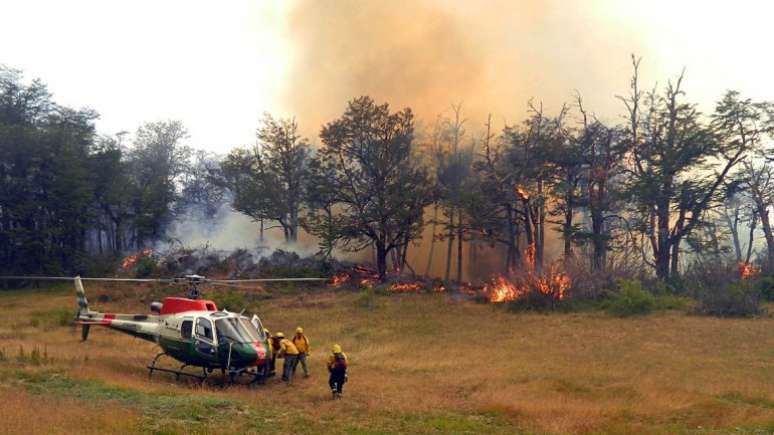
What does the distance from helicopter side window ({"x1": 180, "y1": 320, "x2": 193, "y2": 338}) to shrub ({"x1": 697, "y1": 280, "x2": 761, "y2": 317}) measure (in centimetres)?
2287

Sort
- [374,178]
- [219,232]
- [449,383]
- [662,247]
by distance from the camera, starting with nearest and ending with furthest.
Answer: [449,383] → [662,247] → [374,178] → [219,232]

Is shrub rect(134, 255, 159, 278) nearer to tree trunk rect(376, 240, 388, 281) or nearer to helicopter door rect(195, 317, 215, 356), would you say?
tree trunk rect(376, 240, 388, 281)

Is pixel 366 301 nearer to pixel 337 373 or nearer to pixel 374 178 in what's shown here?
pixel 374 178

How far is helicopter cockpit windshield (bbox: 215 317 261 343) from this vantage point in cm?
1455

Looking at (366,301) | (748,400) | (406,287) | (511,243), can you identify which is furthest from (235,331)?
(511,243)

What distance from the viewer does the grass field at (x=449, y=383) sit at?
1049 centimetres

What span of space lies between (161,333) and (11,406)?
5987mm

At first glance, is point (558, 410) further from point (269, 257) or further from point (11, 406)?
point (269, 257)

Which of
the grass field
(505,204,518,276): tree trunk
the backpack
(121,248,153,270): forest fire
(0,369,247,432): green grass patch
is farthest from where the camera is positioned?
(121,248,153,270): forest fire

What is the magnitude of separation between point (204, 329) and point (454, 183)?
32.6 metres

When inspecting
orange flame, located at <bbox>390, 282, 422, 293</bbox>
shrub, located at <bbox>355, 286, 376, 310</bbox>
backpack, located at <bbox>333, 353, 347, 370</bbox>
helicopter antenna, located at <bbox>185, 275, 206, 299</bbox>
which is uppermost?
helicopter antenna, located at <bbox>185, 275, 206, 299</bbox>

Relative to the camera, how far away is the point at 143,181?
180ft

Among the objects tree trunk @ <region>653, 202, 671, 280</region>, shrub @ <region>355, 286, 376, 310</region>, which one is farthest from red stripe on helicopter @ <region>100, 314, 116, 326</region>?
tree trunk @ <region>653, 202, 671, 280</region>

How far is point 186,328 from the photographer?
14.9 metres
